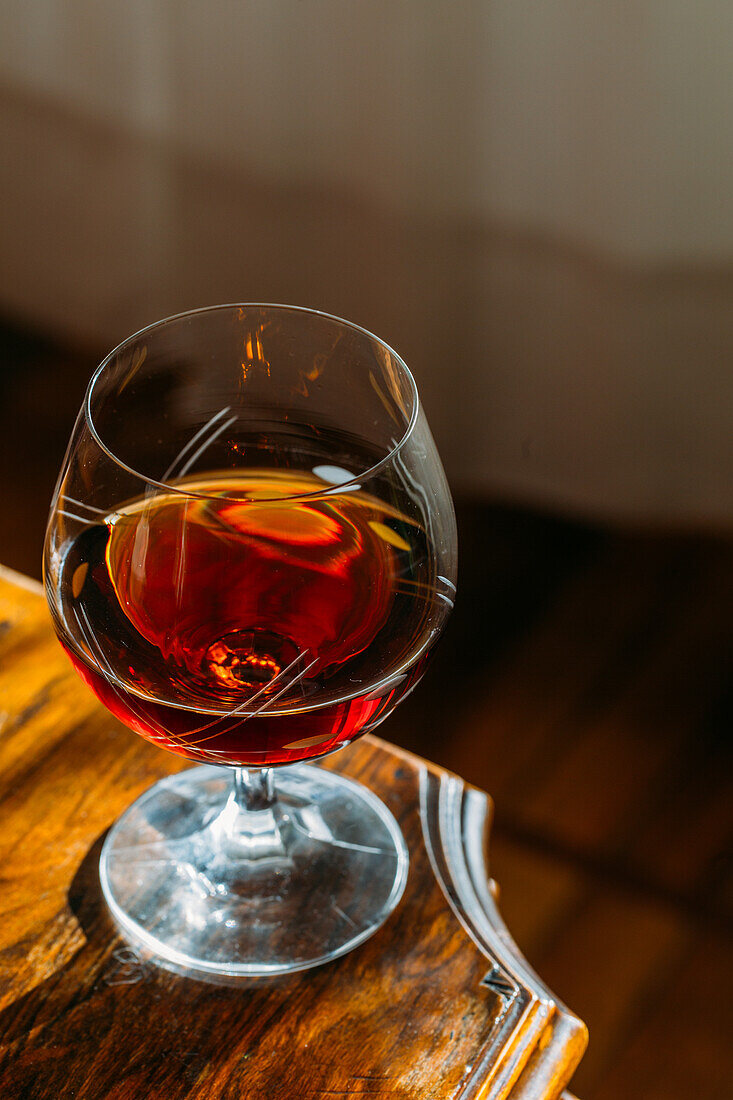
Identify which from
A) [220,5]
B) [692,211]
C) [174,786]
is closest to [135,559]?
[174,786]

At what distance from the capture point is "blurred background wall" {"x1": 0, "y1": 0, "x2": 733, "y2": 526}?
1686 mm

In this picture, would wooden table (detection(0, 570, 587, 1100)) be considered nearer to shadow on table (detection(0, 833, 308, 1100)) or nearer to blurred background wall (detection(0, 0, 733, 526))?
shadow on table (detection(0, 833, 308, 1100))

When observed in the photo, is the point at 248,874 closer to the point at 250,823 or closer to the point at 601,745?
the point at 250,823

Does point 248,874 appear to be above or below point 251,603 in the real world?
below

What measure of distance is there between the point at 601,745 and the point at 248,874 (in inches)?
34.8

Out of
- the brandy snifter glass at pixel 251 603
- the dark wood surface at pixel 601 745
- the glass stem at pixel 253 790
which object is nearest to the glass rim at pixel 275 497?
the brandy snifter glass at pixel 251 603

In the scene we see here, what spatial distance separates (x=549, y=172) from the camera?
1.75m

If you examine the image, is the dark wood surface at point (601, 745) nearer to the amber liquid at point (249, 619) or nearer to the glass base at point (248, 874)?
the glass base at point (248, 874)

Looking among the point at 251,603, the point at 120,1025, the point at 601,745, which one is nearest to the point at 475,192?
the point at 601,745

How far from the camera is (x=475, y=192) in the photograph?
1816 mm

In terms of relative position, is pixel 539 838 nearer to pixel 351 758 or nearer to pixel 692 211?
pixel 351 758

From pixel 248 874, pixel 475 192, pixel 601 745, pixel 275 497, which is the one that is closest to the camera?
pixel 275 497

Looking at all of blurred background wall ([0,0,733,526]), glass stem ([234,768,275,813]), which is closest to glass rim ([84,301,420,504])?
glass stem ([234,768,275,813])

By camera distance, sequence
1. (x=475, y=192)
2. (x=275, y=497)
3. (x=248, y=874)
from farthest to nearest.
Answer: (x=475, y=192) < (x=248, y=874) < (x=275, y=497)
